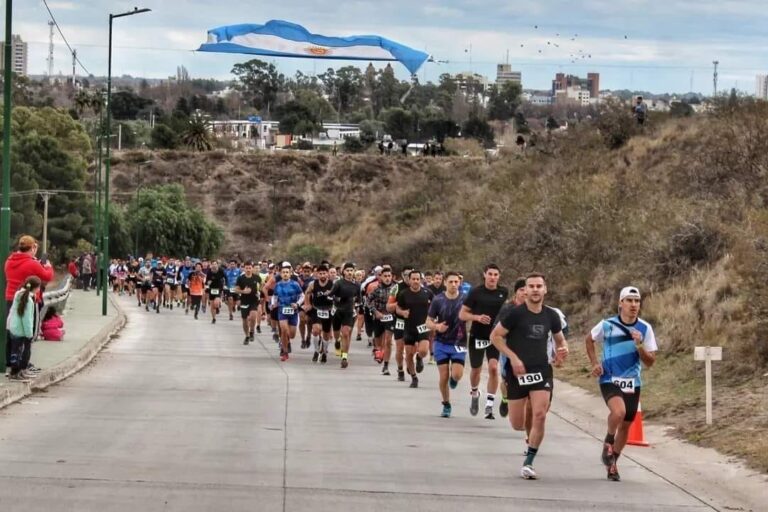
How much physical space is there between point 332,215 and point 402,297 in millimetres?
82229

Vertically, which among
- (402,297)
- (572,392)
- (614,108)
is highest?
(614,108)

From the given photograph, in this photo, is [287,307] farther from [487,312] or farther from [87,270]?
[87,270]

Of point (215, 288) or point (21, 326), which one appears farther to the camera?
point (215, 288)

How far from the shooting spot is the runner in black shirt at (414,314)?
21141mm

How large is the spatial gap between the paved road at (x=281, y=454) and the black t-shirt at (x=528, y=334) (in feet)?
3.68

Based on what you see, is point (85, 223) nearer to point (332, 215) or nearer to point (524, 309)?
point (332, 215)

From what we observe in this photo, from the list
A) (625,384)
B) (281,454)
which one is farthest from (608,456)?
(281,454)

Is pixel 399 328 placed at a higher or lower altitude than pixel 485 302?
lower

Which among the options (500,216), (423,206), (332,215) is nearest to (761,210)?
(500,216)

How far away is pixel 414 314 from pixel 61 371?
573 cm

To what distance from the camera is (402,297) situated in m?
21.3

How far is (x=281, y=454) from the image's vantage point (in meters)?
13.3

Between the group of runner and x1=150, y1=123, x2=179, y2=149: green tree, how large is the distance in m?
92.7

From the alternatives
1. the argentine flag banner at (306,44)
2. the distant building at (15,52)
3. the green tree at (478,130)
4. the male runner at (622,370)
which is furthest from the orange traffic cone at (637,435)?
the green tree at (478,130)
